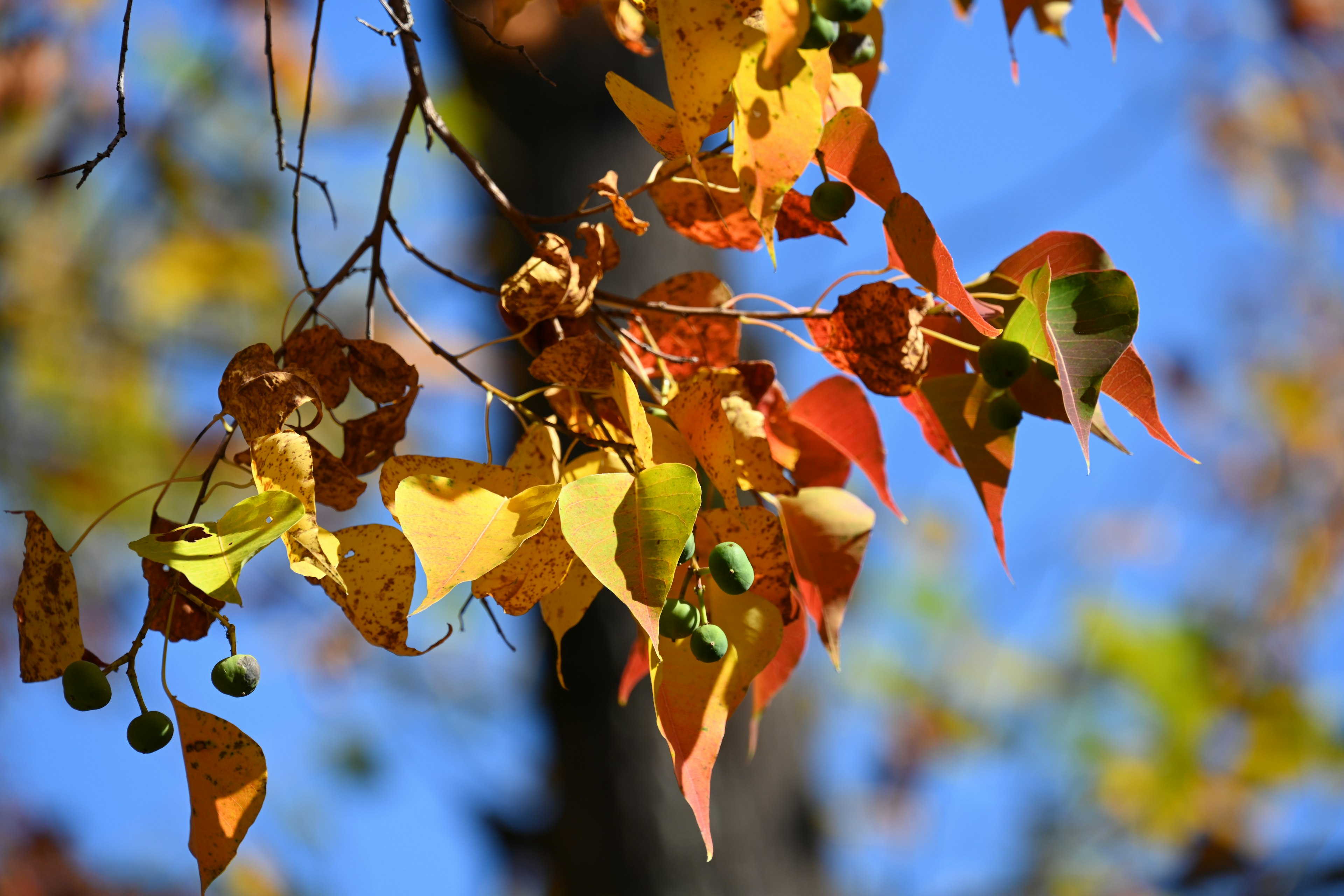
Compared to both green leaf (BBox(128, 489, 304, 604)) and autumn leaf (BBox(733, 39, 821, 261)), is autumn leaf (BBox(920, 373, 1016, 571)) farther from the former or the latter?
green leaf (BBox(128, 489, 304, 604))

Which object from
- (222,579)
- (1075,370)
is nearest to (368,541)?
(222,579)

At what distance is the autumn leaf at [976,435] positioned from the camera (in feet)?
2.21

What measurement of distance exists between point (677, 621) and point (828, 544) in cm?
18

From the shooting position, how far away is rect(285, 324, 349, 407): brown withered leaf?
0.65 m

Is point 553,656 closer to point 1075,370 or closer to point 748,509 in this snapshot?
point 748,509

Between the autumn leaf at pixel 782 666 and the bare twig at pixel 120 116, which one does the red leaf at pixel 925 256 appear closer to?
the autumn leaf at pixel 782 666

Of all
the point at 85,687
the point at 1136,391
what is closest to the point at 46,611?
the point at 85,687

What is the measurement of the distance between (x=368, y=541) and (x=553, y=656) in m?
1.32

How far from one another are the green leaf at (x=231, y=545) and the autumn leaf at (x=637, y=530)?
13cm

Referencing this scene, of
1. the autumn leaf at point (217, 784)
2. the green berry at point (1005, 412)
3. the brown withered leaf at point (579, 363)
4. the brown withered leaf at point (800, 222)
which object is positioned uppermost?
the brown withered leaf at point (800, 222)

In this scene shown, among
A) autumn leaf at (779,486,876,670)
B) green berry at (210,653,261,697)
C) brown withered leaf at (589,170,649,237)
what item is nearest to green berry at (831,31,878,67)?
brown withered leaf at (589,170,649,237)

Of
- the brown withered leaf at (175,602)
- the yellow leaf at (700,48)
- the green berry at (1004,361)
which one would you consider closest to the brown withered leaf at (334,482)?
the brown withered leaf at (175,602)

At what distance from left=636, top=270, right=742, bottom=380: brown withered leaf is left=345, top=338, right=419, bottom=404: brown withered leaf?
0.57 feet

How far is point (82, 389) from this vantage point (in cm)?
292
